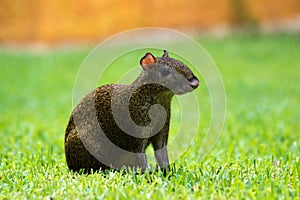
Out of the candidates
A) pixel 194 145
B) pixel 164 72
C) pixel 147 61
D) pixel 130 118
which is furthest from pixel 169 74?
pixel 194 145

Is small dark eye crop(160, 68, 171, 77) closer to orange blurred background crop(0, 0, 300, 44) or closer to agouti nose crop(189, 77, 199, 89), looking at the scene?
agouti nose crop(189, 77, 199, 89)

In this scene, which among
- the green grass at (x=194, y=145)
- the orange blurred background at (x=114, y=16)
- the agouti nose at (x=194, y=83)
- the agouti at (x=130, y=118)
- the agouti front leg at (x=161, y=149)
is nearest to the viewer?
the green grass at (x=194, y=145)

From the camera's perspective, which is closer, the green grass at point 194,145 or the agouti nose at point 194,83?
the green grass at point 194,145

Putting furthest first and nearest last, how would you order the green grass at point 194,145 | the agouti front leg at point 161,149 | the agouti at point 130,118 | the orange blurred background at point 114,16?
1. the orange blurred background at point 114,16
2. the agouti front leg at point 161,149
3. the agouti at point 130,118
4. the green grass at point 194,145

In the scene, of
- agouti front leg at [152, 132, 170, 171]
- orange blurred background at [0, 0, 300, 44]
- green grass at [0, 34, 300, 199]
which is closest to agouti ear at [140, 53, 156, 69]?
agouti front leg at [152, 132, 170, 171]

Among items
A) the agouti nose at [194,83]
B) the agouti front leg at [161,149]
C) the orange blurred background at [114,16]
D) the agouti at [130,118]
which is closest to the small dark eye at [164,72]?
the agouti at [130,118]

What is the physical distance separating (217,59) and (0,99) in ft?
20.9

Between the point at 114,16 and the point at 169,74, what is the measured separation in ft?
46.1

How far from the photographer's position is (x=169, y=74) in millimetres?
3857

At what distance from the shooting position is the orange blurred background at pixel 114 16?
17.0m

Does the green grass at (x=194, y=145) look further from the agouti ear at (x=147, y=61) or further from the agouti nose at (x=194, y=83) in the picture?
the agouti ear at (x=147, y=61)

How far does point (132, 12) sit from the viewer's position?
17891mm

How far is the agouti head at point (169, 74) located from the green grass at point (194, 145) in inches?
24.1

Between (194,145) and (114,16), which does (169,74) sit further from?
(114,16)
